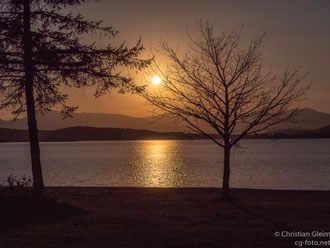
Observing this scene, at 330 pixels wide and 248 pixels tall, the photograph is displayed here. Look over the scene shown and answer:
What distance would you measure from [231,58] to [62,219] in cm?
1056

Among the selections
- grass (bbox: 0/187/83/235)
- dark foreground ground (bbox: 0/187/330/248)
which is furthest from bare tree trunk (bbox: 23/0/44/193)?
grass (bbox: 0/187/83/235)

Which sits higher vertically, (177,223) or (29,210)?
(29,210)

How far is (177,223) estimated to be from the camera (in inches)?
496

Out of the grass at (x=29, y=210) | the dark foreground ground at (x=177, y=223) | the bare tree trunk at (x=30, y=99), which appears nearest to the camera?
the dark foreground ground at (x=177, y=223)

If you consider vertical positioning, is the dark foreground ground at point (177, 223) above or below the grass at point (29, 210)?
below

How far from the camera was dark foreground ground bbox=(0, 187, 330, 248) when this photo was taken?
10.1 m

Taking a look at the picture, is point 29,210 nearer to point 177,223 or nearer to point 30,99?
point 177,223

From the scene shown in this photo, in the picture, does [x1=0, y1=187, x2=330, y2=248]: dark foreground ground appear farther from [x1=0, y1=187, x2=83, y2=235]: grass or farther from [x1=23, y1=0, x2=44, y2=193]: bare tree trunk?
[x1=23, y1=0, x2=44, y2=193]: bare tree trunk

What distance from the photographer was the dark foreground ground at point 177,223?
10109 millimetres

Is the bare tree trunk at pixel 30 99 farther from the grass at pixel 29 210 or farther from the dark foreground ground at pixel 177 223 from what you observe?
the grass at pixel 29 210

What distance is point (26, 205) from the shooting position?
13664mm

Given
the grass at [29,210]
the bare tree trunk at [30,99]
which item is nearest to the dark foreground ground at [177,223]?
Answer: the grass at [29,210]

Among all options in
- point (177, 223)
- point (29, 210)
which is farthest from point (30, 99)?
point (177, 223)

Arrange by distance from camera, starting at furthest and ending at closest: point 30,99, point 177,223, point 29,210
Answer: point 30,99, point 29,210, point 177,223
